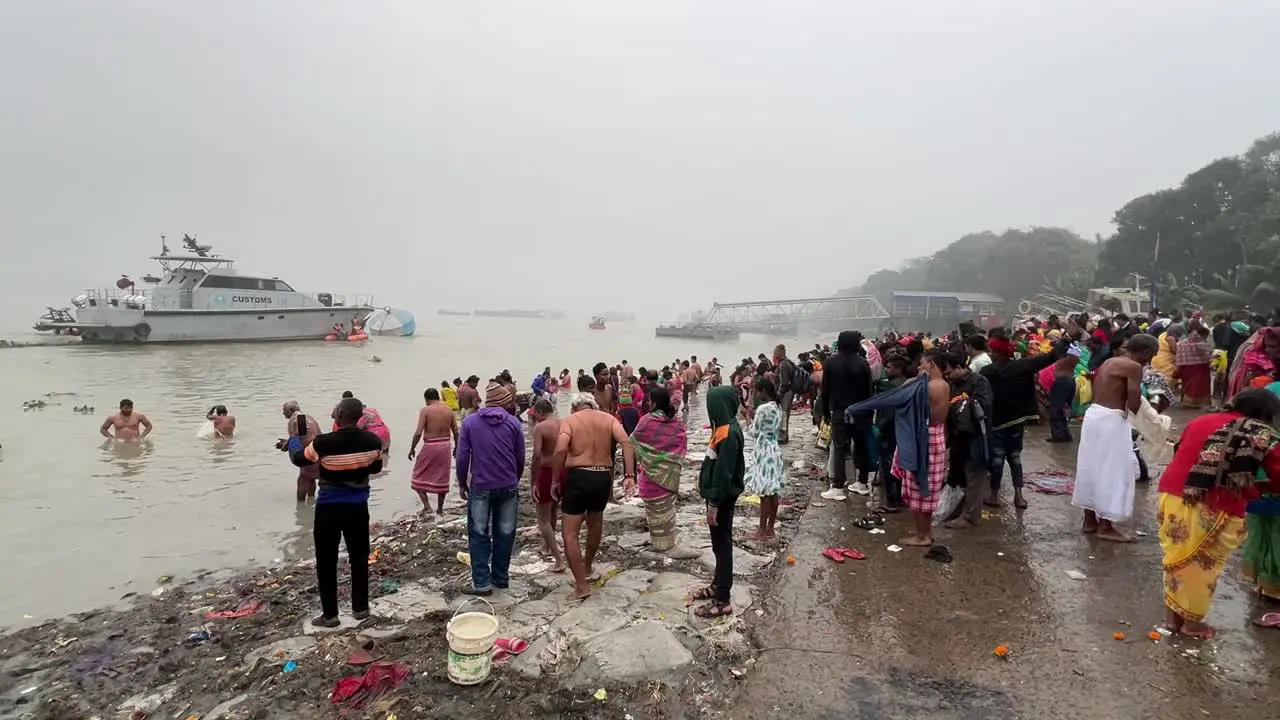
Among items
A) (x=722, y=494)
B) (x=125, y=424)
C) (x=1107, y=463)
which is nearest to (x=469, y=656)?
(x=722, y=494)

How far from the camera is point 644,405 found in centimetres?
1104

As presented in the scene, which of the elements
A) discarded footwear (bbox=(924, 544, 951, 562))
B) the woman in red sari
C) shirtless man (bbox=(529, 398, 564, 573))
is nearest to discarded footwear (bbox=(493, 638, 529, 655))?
shirtless man (bbox=(529, 398, 564, 573))

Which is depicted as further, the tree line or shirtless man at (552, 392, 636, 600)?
the tree line

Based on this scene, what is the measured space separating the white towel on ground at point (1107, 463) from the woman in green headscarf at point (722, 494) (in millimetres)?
2929

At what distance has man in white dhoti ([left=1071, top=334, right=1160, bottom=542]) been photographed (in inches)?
202

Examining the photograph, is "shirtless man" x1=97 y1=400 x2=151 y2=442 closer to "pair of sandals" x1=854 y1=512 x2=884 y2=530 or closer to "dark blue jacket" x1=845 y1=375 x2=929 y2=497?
"pair of sandals" x1=854 y1=512 x2=884 y2=530

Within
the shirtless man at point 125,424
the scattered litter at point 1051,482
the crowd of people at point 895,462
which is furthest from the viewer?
the shirtless man at point 125,424

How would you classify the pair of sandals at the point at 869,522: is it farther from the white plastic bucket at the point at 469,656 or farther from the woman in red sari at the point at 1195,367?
the woman in red sari at the point at 1195,367

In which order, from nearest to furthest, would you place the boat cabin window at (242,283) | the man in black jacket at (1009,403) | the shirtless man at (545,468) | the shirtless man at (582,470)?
1. the shirtless man at (582,470)
2. the shirtless man at (545,468)
3. the man in black jacket at (1009,403)
4. the boat cabin window at (242,283)

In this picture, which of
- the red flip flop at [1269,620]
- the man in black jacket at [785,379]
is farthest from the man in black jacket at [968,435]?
the man in black jacket at [785,379]

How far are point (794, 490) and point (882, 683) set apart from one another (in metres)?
4.37

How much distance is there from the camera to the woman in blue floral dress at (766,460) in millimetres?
5918

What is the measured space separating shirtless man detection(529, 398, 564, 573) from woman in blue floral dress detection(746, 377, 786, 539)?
184cm

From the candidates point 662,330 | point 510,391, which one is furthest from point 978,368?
point 662,330
